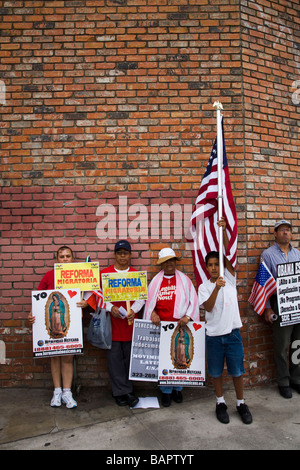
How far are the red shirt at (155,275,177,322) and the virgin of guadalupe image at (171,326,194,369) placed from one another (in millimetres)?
171

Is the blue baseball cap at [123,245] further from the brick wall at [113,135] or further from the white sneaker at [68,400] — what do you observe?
the white sneaker at [68,400]

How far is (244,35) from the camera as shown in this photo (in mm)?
4195

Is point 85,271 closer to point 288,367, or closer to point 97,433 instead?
point 97,433

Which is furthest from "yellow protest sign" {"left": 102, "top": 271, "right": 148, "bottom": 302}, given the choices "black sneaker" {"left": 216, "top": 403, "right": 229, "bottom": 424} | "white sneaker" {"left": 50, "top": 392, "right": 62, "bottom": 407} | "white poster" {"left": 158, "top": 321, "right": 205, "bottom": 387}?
"black sneaker" {"left": 216, "top": 403, "right": 229, "bottom": 424}

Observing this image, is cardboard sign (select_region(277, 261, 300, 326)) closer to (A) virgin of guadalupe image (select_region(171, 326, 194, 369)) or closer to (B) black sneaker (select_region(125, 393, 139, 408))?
(A) virgin of guadalupe image (select_region(171, 326, 194, 369))

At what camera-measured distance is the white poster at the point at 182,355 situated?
3.48m

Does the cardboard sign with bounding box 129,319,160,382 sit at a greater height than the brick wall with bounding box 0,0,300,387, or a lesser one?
lesser

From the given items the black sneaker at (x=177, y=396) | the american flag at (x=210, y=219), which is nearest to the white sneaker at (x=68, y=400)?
the black sneaker at (x=177, y=396)

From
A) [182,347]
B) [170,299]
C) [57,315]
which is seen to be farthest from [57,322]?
[182,347]

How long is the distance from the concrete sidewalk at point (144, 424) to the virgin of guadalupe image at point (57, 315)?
0.84 m

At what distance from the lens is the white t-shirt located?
10.5 ft

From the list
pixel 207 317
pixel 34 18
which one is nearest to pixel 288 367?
pixel 207 317

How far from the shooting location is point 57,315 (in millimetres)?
3564

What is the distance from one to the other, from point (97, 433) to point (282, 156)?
400 centimetres
